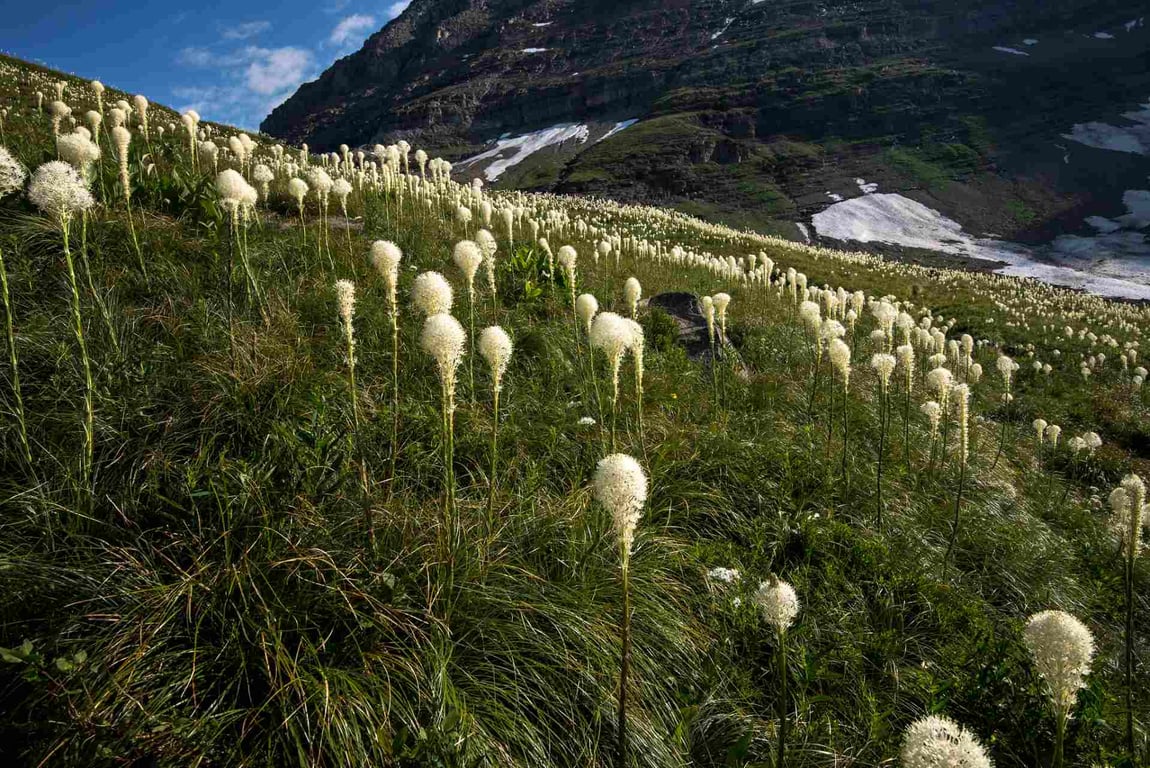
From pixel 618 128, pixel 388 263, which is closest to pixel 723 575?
pixel 388 263

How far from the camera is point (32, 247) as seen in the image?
4.57 meters

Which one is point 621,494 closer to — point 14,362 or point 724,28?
point 14,362

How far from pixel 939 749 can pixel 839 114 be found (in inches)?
5551

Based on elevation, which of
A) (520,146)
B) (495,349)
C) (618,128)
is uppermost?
(618,128)

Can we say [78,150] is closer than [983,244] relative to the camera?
Yes

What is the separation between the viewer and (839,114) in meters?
118

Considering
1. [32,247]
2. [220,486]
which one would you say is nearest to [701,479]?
[220,486]

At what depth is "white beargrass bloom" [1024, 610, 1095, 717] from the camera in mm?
1721

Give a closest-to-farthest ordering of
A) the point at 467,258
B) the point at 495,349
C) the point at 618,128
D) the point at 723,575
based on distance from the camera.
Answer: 1. the point at 495,349
2. the point at 723,575
3. the point at 467,258
4. the point at 618,128

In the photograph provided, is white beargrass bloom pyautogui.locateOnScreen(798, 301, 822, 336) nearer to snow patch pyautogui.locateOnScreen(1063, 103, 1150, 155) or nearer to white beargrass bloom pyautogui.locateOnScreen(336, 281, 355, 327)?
white beargrass bloom pyautogui.locateOnScreen(336, 281, 355, 327)

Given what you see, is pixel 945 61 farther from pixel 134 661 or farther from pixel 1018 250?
pixel 134 661

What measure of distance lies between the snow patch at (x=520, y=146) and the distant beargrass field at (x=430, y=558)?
11570 centimetres

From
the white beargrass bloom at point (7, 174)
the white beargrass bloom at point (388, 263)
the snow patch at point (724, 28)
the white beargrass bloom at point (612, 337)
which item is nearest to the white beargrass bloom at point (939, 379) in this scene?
the white beargrass bloom at point (612, 337)

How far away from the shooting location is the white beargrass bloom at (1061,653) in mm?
1721
